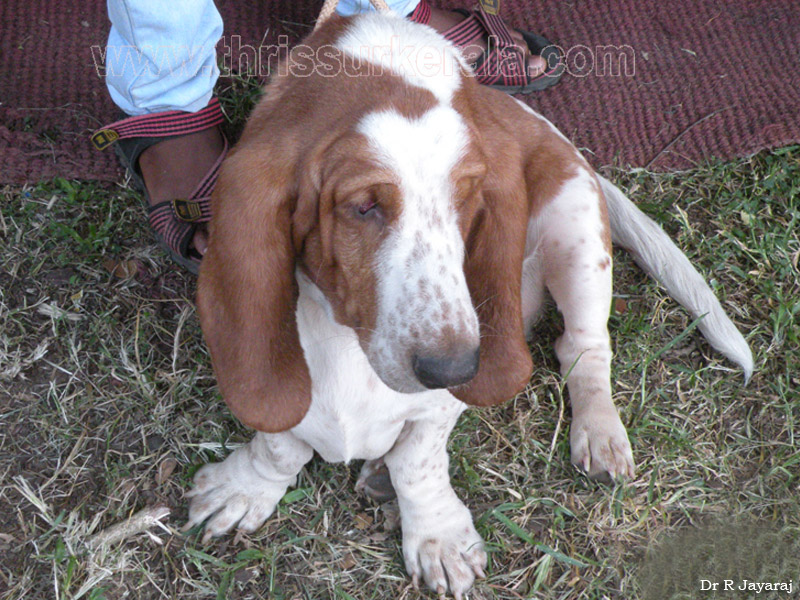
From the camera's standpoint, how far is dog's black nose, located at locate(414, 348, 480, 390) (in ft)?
5.18

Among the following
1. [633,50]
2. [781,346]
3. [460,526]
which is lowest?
[460,526]

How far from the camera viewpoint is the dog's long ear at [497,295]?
184 centimetres

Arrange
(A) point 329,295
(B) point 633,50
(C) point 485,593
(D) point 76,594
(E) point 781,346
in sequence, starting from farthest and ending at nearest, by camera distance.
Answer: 1. (B) point 633,50
2. (E) point 781,346
3. (C) point 485,593
4. (D) point 76,594
5. (A) point 329,295

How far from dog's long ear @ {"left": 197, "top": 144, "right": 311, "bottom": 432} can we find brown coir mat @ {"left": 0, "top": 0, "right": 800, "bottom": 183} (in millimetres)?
1435

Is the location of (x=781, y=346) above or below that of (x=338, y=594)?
above

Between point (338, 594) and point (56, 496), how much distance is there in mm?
890

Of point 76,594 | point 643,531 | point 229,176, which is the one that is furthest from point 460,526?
point 229,176

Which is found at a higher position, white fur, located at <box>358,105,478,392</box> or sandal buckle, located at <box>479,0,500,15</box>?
white fur, located at <box>358,105,478,392</box>

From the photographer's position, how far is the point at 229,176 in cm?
167

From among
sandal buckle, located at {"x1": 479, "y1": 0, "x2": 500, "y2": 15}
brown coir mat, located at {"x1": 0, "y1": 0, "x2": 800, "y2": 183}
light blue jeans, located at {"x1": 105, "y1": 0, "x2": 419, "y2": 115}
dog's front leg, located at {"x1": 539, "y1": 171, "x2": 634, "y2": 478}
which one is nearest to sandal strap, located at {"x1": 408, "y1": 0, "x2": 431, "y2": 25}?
light blue jeans, located at {"x1": 105, "y1": 0, "x2": 419, "y2": 115}

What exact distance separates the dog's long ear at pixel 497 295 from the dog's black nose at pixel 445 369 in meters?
0.34

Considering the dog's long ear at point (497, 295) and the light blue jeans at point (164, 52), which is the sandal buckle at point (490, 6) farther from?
the dog's long ear at point (497, 295)

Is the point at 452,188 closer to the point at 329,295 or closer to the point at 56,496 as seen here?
the point at 329,295

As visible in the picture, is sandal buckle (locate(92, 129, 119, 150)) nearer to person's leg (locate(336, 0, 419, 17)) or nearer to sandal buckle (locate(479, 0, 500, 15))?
person's leg (locate(336, 0, 419, 17))
